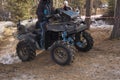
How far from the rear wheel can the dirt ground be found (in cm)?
→ 23

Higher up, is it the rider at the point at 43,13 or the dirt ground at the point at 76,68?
the rider at the point at 43,13

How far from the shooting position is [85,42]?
1001cm

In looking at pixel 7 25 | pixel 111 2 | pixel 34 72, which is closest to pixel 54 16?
pixel 34 72

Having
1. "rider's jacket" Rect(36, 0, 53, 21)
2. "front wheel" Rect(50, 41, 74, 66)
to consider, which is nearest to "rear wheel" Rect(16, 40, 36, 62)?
"rider's jacket" Rect(36, 0, 53, 21)

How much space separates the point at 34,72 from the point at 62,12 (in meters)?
2.21

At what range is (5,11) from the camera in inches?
1160

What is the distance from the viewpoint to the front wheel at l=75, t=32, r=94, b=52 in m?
9.85

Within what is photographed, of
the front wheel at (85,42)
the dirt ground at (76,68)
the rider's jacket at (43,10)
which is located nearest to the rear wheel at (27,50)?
the dirt ground at (76,68)

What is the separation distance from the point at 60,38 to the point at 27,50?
1274mm

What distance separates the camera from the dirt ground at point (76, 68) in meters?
7.53

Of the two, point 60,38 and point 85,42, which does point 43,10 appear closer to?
point 60,38

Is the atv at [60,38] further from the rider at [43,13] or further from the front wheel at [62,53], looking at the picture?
the rider at [43,13]

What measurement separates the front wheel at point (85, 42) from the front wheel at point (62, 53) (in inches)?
55.8

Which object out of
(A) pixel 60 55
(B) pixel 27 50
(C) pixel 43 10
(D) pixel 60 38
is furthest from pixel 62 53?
(C) pixel 43 10
